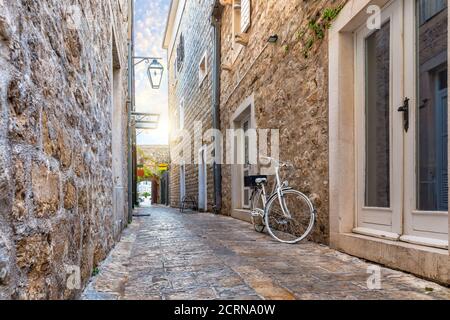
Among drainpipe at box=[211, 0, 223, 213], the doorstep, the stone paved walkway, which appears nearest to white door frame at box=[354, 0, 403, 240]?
the doorstep

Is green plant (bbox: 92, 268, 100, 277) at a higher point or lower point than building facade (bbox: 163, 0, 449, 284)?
lower

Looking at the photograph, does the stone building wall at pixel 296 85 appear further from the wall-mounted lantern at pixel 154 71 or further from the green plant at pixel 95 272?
the wall-mounted lantern at pixel 154 71

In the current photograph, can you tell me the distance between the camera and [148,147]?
1134 inches

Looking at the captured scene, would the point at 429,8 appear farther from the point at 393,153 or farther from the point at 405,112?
the point at 393,153

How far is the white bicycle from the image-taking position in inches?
159

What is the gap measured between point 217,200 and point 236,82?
2688mm

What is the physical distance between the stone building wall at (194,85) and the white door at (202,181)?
12.2 inches

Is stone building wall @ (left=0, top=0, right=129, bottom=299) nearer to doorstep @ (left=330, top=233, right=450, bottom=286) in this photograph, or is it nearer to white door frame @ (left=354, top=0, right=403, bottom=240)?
doorstep @ (left=330, top=233, right=450, bottom=286)

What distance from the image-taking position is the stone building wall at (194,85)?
990 cm

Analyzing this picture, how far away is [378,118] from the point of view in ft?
10.5

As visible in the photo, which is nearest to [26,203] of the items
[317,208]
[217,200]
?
[317,208]

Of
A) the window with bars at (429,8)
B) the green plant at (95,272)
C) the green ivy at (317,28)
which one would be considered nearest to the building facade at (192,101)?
the green ivy at (317,28)

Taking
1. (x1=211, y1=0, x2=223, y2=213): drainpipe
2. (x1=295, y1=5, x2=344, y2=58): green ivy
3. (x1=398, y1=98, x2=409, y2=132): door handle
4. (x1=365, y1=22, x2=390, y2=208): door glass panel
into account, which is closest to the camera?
(x1=398, y1=98, x2=409, y2=132): door handle

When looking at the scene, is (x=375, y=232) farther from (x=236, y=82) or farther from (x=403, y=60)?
(x=236, y=82)
